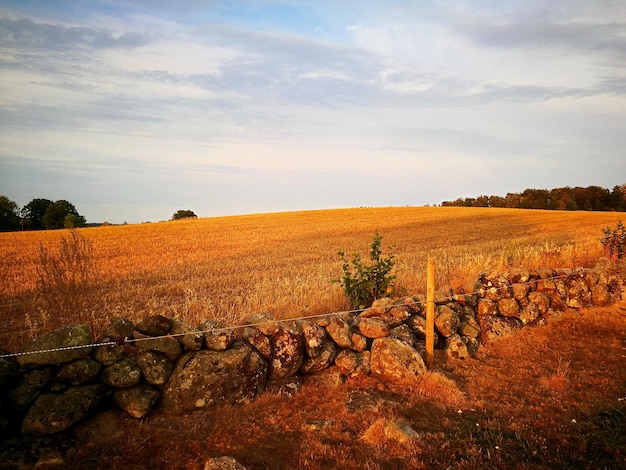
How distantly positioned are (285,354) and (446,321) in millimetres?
3704

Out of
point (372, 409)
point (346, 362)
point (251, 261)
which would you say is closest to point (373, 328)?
point (346, 362)

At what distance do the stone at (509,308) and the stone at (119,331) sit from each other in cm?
803

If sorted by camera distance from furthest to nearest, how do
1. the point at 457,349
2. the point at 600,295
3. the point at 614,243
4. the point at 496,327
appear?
the point at 614,243
the point at 600,295
the point at 496,327
the point at 457,349

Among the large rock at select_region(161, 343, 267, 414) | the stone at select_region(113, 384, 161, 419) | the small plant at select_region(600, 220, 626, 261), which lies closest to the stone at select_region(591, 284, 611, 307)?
the small plant at select_region(600, 220, 626, 261)

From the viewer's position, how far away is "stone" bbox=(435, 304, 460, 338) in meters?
8.38

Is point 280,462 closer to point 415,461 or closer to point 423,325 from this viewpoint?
point 415,461

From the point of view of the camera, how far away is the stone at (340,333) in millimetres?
7371

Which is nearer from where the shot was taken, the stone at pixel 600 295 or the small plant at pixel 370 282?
the small plant at pixel 370 282

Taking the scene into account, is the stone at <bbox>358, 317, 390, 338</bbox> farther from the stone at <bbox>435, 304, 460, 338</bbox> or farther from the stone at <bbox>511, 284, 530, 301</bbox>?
the stone at <bbox>511, 284, 530, 301</bbox>

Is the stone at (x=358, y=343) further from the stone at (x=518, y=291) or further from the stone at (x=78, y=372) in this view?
the stone at (x=518, y=291)

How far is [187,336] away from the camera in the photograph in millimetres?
6090

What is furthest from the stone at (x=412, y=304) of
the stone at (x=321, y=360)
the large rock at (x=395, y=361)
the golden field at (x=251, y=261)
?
the stone at (x=321, y=360)

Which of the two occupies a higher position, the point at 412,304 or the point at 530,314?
the point at 412,304

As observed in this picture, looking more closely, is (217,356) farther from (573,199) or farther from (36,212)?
(573,199)
